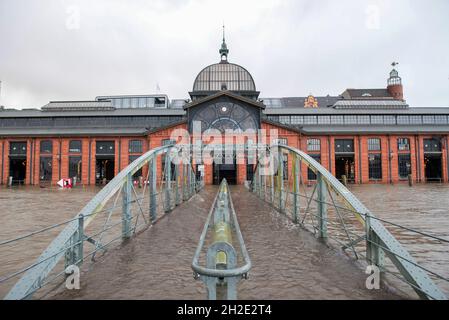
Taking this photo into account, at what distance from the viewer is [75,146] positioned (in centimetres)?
4466

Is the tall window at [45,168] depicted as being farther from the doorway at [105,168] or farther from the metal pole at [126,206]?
the metal pole at [126,206]

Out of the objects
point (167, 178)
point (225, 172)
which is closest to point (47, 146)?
point (225, 172)

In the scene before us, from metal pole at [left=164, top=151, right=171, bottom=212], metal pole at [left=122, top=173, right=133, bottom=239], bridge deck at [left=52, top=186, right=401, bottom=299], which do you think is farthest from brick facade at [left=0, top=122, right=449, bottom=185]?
bridge deck at [left=52, top=186, right=401, bottom=299]

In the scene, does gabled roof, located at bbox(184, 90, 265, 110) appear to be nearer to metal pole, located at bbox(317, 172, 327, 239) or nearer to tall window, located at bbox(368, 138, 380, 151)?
tall window, located at bbox(368, 138, 380, 151)

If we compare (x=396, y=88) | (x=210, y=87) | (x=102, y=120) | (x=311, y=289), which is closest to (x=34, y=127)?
(x=102, y=120)

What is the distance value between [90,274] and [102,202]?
1.38 meters

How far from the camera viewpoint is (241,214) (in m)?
13.6

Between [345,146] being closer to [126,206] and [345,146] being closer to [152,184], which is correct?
[152,184]

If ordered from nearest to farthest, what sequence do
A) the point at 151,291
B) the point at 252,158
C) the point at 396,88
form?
the point at 151,291 < the point at 252,158 < the point at 396,88

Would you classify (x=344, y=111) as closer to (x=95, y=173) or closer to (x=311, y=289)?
(x=95, y=173)

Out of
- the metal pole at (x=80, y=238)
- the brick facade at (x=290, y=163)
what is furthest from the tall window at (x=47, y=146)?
the metal pole at (x=80, y=238)

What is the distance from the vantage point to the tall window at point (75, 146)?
146ft

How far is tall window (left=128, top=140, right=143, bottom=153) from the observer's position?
44.5 m

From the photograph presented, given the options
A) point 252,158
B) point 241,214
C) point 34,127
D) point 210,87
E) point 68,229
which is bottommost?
point 241,214
